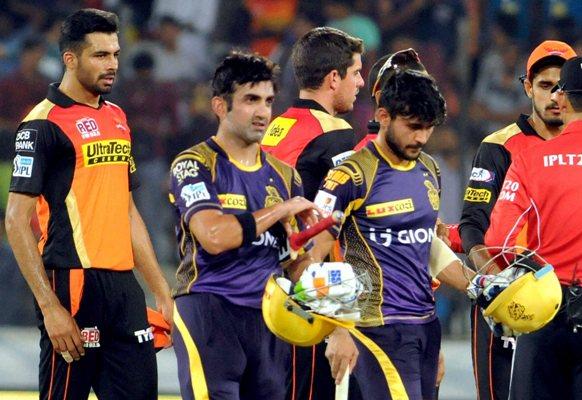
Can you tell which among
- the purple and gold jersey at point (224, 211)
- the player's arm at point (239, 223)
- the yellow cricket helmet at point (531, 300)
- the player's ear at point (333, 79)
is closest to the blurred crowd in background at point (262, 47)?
the player's ear at point (333, 79)

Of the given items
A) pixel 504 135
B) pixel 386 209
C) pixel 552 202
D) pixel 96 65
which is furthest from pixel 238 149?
pixel 504 135

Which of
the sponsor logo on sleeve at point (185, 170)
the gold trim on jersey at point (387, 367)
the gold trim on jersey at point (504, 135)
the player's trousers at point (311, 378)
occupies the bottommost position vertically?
the player's trousers at point (311, 378)

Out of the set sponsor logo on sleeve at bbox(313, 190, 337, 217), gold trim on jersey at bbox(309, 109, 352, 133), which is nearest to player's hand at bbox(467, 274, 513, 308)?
sponsor logo on sleeve at bbox(313, 190, 337, 217)

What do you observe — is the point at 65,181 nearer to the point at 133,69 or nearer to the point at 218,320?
the point at 218,320

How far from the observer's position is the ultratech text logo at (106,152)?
18.0ft

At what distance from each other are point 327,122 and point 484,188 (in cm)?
81

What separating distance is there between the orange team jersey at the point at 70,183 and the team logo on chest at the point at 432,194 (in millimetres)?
1306

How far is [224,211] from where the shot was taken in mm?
4855

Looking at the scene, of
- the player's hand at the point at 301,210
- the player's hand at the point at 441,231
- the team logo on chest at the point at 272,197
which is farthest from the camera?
the player's hand at the point at 441,231

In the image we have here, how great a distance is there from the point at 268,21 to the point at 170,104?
1143 millimetres

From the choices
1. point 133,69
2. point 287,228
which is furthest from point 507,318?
point 133,69

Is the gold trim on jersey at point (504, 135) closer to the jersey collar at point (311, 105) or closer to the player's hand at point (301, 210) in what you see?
the jersey collar at point (311, 105)

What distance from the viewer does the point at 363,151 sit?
5.21m

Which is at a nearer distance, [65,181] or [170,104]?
[65,181]
